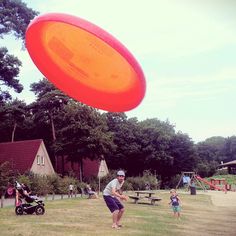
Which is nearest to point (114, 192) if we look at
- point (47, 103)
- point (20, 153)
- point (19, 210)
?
point (19, 210)

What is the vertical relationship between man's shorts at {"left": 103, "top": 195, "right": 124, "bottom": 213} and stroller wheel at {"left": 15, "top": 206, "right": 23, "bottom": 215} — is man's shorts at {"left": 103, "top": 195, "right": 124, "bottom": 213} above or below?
above

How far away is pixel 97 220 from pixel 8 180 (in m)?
15.8

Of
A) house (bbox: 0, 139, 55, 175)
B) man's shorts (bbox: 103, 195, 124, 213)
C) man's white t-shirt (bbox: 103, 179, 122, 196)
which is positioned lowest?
man's shorts (bbox: 103, 195, 124, 213)

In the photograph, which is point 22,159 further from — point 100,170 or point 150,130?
point 150,130

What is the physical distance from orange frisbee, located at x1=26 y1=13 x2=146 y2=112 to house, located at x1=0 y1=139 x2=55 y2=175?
35.8 m

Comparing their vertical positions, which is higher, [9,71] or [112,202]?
[9,71]

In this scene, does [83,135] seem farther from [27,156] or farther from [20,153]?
[20,153]

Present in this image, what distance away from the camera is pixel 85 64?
7.96 m

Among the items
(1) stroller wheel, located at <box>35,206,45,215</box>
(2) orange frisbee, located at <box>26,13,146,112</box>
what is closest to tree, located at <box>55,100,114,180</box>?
(1) stroller wheel, located at <box>35,206,45,215</box>

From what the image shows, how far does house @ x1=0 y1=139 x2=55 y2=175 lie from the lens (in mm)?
43156

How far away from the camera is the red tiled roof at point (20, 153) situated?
43062 millimetres

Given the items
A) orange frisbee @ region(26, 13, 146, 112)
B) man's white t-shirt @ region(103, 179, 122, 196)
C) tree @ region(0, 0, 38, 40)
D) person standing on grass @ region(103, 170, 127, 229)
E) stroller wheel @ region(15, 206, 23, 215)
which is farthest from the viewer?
tree @ region(0, 0, 38, 40)

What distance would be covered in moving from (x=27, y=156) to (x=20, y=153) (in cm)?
145

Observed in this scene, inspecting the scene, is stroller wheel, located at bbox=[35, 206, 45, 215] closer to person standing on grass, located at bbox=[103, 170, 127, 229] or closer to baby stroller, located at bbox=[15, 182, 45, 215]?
baby stroller, located at bbox=[15, 182, 45, 215]
